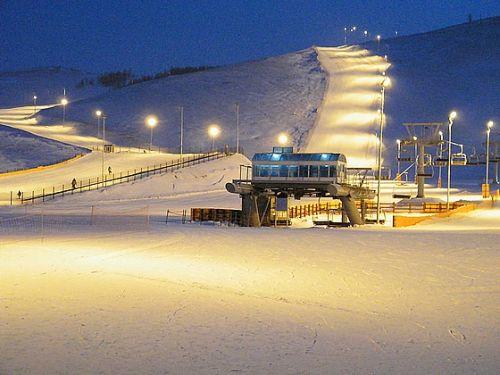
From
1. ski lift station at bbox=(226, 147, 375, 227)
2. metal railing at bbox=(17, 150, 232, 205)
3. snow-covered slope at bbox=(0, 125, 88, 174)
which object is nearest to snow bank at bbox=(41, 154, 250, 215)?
metal railing at bbox=(17, 150, 232, 205)

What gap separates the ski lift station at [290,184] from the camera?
37.4 metres

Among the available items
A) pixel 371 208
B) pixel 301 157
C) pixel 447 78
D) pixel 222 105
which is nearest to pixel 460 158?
pixel 371 208

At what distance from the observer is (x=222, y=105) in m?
106

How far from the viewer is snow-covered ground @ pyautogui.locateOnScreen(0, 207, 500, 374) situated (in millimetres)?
7910

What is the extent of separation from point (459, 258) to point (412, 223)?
47.4 feet

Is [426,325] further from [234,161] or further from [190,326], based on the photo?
[234,161]

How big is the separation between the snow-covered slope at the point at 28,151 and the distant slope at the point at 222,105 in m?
16.9

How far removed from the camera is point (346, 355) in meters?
8.12

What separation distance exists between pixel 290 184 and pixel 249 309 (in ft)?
90.7

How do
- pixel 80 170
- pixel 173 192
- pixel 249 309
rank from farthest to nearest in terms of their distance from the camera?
pixel 80 170, pixel 173 192, pixel 249 309

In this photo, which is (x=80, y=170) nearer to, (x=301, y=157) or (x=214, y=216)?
(x=301, y=157)

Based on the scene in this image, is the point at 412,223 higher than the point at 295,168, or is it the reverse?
the point at 295,168

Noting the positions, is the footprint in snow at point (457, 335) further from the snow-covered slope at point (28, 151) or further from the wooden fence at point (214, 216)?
the snow-covered slope at point (28, 151)

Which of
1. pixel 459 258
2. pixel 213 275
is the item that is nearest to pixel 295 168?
pixel 459 258
